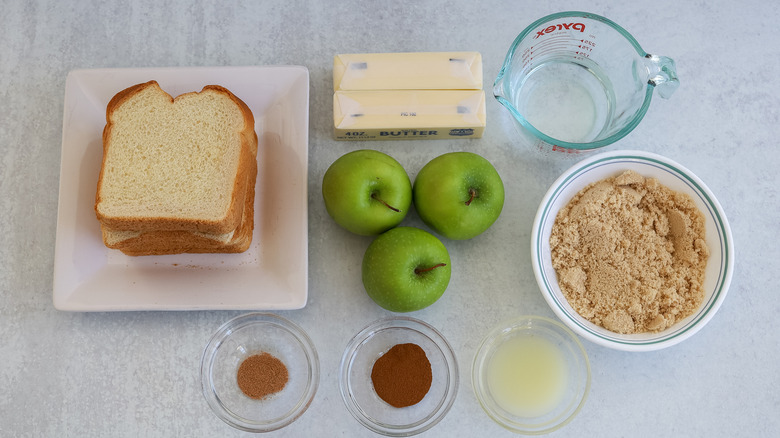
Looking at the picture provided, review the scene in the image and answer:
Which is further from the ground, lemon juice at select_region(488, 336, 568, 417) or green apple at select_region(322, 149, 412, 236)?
green apple at select_region(322, 149, 412, 236)

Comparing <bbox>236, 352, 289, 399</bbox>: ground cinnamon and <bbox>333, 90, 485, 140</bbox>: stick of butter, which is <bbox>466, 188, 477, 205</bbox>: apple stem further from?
<bbox>236, 352, 289, 399</bbox>: ground cinnamon

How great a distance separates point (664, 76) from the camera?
1030mm

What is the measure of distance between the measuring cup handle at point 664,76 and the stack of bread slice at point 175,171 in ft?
2.40

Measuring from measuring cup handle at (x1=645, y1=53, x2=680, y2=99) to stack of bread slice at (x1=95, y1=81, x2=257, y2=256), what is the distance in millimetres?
733

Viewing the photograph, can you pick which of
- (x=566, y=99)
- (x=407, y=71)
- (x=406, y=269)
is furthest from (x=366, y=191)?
(x=566, y=99)

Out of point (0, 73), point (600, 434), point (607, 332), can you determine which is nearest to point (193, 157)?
point (0, 73)

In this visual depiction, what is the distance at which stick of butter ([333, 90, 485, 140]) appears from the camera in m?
1.12

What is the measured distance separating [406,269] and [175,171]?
456 millimetres

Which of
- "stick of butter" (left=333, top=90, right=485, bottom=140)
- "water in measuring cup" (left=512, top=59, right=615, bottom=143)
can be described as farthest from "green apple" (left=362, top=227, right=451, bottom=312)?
"water in measuring cup" (left=512, top=59, right=615, bottom=143)

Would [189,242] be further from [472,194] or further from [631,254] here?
[631,254]

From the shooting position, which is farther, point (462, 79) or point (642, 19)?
point (642, 19)

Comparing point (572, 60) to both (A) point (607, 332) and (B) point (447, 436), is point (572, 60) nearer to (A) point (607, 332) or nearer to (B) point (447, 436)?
(A) point (607, 332)

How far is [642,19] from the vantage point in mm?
1235

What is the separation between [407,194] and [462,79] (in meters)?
0.26
